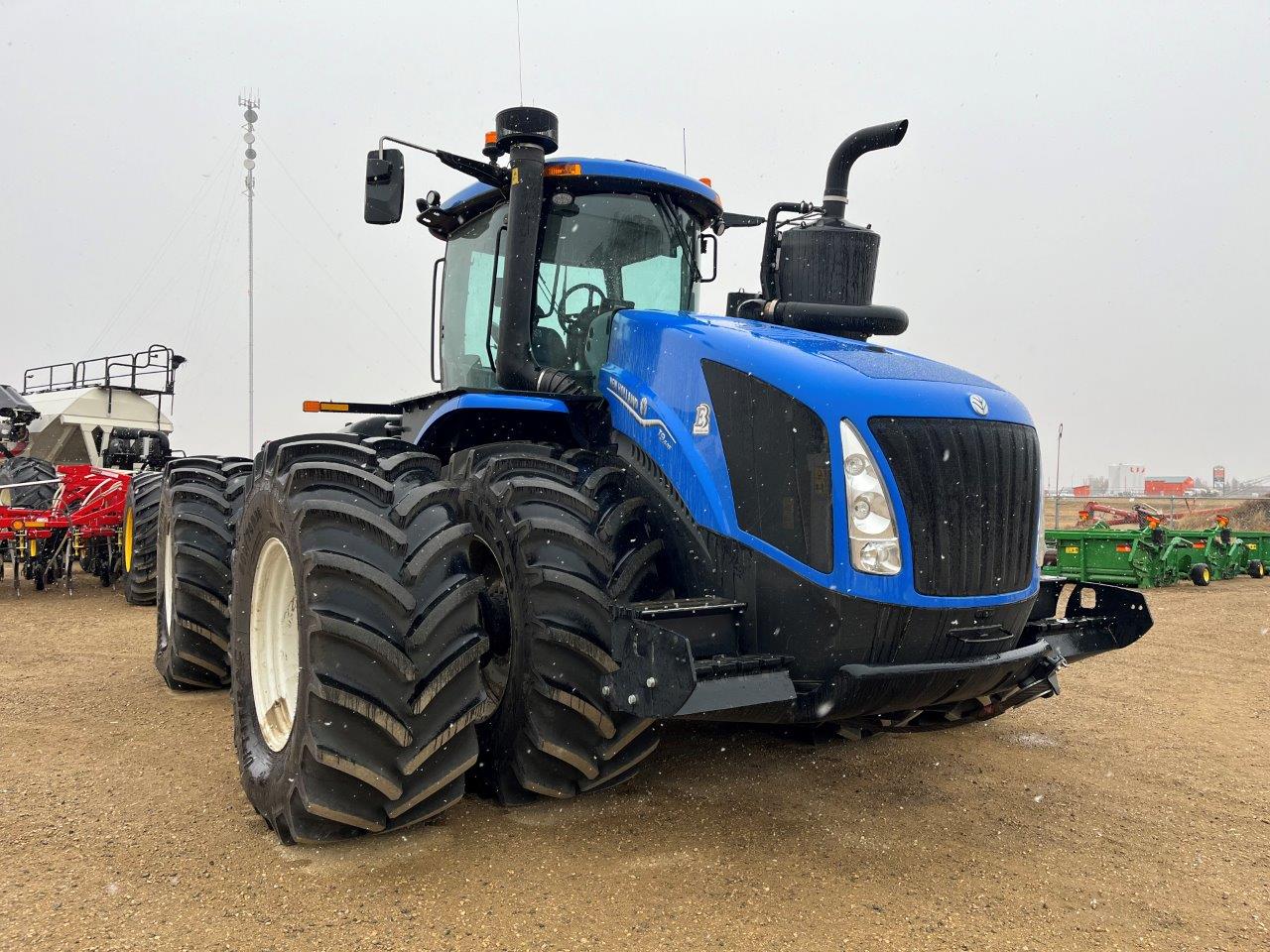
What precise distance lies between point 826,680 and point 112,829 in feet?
8.89

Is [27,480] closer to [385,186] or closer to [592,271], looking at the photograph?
[385,186]

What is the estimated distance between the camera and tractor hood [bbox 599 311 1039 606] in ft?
10.6

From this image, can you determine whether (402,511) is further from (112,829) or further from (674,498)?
(112,829)

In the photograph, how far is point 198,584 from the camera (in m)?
5.71

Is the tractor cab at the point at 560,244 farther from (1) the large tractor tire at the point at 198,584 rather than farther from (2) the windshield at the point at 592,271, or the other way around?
(1) the large tractor tire at the point at 198,584

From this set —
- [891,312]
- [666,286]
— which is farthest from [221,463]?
[891,312]

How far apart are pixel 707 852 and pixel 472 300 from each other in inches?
118

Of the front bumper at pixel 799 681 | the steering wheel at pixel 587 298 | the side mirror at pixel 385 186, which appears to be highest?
the side mirror at pixel 385 186

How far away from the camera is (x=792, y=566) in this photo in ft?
10.8

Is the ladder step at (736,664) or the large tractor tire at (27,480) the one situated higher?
the ladder step at (736,664)

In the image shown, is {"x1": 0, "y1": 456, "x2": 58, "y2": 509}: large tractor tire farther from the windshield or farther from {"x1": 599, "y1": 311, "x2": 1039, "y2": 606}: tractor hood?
{"x1": 599, "y1": 311, "x2": 1039, "y2": 606}: tractor hood

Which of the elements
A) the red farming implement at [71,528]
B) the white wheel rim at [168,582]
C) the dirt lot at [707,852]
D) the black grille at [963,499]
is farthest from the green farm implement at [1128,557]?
the red farming implement at [71,528]

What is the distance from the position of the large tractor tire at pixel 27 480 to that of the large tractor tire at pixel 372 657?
408 inches

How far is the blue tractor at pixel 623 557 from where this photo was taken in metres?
3.22
